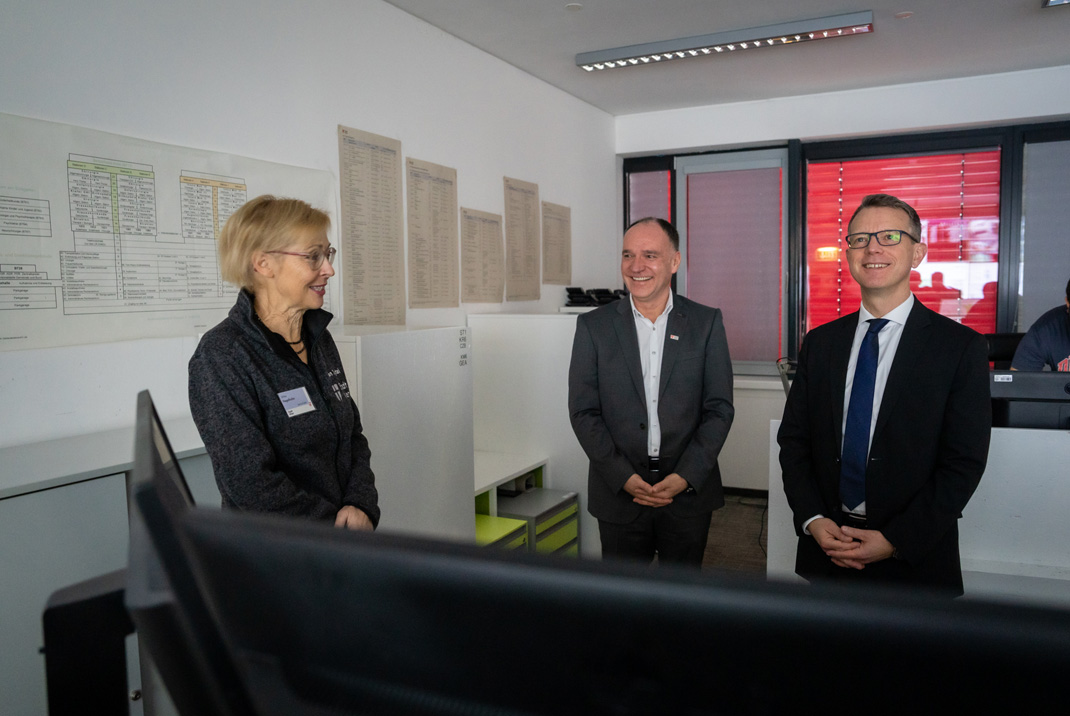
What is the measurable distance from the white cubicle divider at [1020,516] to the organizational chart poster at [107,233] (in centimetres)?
254

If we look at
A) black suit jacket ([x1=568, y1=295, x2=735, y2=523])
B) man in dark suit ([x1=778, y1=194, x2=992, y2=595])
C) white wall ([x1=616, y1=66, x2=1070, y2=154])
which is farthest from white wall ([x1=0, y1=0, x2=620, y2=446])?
man in dark suit ([x1=778, y1=194, x2=992, y2=595])

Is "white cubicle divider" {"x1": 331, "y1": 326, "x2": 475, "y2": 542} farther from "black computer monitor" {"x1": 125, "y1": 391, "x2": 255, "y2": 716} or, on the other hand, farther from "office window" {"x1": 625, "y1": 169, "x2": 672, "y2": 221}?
"office window" {"x1": 625, "y1": 169, "x2": 672, "y2": 221}

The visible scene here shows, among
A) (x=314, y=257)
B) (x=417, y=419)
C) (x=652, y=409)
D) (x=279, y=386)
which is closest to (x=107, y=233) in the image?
(x=314, y=257)

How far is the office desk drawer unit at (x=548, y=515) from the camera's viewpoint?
3.29 meters

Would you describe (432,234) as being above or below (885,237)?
above

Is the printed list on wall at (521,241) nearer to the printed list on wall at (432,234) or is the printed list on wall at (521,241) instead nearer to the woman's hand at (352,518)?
the printed list on wall at (432,234)

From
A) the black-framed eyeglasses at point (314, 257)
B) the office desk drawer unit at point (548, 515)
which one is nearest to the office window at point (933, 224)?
the office desk drawer unit at point (548, 515)

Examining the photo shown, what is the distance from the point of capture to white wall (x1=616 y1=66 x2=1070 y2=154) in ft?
14.9

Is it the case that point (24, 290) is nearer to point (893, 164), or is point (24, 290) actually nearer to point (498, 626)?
point (498, 626)

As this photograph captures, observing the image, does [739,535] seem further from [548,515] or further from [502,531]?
[502,531]

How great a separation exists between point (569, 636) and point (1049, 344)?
12.6 ft

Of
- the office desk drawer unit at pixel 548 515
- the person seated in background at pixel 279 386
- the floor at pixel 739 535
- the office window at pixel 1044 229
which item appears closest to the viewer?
the person seated in background at pixel 279 386

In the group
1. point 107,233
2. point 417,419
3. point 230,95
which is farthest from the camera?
point 417,419

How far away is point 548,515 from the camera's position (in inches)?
133
